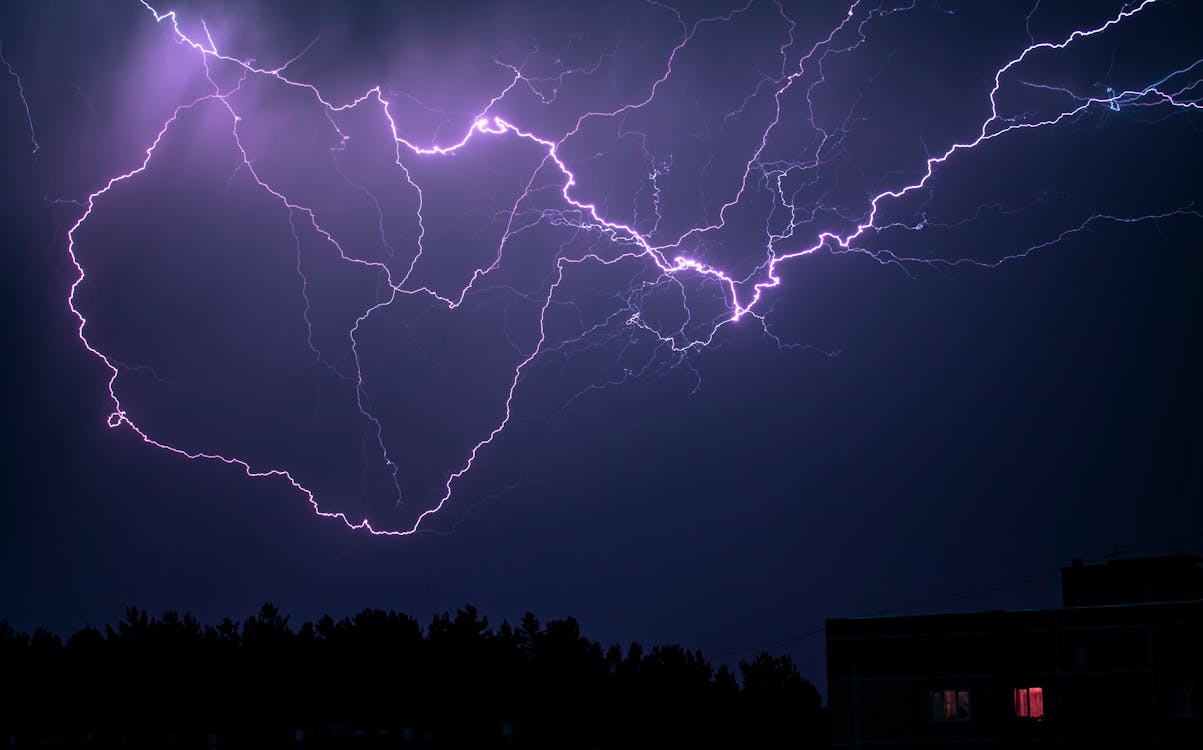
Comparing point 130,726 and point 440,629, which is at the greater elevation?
point 440,629

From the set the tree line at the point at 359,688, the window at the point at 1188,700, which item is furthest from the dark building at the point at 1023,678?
the tree line at the point at 359,688

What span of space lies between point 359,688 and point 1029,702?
793 inches

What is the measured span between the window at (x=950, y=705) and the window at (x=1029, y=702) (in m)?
0.84

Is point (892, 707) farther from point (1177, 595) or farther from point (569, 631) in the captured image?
point (569, 631)

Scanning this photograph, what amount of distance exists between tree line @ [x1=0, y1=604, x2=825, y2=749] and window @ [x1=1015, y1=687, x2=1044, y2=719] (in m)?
13.6

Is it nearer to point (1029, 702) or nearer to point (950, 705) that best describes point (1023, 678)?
point (1029, 702)

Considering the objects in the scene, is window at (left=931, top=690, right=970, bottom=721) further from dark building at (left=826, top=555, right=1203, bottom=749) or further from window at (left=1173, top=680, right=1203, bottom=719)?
window at (left=1173, top=680, right=1203, bottom=719)

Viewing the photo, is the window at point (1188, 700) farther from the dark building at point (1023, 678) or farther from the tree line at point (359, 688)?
the tree line at point (359, 688)

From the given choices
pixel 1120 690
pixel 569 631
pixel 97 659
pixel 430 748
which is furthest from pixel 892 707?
pixel 97 659

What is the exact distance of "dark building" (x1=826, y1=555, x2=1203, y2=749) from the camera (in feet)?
67.2

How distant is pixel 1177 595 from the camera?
24.0m

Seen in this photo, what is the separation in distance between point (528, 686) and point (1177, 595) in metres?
18.5

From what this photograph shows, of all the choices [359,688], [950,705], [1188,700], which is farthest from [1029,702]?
[359,688]

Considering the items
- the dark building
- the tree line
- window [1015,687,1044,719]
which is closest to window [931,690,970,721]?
the dark building
